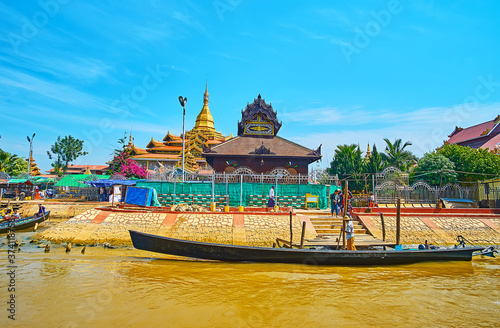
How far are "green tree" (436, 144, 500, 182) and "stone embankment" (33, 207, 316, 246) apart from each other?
17075 millimetres

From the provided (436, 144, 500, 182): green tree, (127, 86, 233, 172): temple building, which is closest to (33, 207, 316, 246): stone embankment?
(436, 144, 500, 182): green tree

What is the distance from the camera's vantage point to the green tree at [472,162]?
24125mm

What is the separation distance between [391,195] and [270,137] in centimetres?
1192

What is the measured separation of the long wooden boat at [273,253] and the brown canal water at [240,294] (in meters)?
0.26

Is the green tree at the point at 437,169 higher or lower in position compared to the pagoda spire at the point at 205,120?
lower

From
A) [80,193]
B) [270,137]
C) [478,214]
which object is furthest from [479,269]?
[80,193]

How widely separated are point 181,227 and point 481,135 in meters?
37.3

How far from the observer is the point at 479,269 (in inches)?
427

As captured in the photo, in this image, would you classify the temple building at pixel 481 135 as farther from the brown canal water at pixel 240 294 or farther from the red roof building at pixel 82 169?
the red roof building at pixel 82 169

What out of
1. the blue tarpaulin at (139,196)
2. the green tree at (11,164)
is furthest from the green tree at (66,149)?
the blue tarpaulin at (139,196)

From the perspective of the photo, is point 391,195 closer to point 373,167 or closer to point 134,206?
point 373,167

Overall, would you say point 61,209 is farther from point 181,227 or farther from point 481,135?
point 481,135

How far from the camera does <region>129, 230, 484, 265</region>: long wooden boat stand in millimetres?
10188

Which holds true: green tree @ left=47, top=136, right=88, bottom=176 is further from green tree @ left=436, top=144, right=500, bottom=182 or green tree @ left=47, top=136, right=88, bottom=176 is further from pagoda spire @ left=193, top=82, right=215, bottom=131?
green tree @ left=436, top=144, right=500, bottom=182
